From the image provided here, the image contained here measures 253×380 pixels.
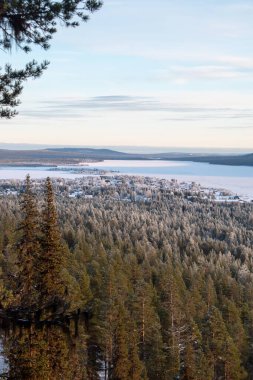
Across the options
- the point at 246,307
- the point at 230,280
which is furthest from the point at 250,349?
the point at 230,280

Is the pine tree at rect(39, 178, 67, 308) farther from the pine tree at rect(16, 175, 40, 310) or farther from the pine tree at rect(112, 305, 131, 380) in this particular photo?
the pine tree at rect(112, 305, 131, 380)

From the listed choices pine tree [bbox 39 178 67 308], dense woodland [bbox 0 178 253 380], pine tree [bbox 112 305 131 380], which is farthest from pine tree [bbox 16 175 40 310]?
pine tree [bbox 112 305 131 380]

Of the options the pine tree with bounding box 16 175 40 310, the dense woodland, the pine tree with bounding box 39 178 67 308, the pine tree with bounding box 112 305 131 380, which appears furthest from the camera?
the pine tree with bounding box 112 305 131 380

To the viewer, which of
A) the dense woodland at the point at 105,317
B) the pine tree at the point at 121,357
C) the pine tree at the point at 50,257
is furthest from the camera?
the pine tree at the point at 121,357

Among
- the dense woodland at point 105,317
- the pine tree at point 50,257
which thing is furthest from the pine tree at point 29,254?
the pine tree at point 50,257

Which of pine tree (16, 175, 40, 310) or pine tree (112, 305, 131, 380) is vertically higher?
pine tree (16, 175, 40, 310)

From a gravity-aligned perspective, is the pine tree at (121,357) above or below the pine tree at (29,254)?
below

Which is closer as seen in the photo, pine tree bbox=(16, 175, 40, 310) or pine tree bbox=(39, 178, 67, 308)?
pine tree bbox=(39, 178, 67, 308)

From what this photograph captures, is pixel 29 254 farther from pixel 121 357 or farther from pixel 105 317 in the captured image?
pixel 105 317

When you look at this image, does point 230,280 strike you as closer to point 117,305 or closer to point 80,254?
point 80,254

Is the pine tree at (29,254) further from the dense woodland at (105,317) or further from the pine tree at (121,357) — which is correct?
the pine tree at (121,357)

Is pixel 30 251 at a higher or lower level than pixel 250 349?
higher
